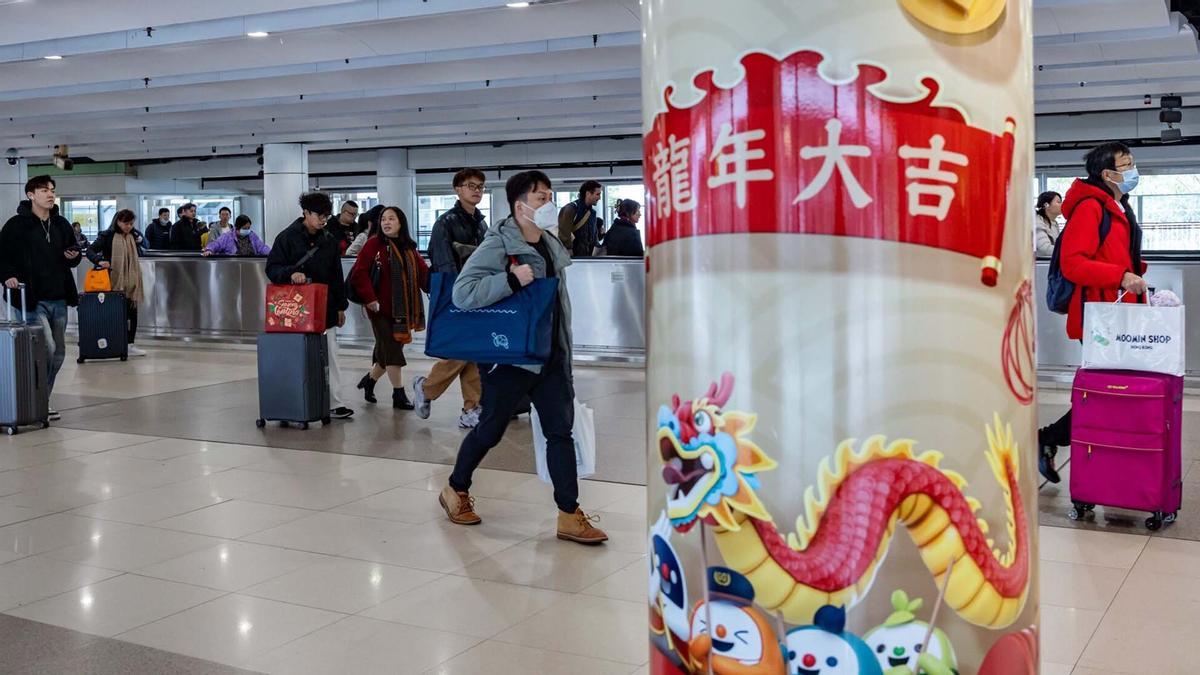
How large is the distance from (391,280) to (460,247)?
209 cm

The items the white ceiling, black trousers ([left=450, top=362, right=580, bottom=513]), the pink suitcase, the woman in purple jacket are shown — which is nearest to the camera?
black trousers ([left=450, top=362, right=580, bottom=513])

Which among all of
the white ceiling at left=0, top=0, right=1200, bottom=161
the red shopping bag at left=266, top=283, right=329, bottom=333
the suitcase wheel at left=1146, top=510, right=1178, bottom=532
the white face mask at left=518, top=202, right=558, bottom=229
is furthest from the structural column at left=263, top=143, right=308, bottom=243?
the suitcase wheel at left=1146, top=510, right=1178, bottom=532

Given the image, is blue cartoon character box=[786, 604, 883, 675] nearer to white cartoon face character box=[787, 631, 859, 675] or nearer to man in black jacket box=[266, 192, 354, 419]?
white cartoon face character box=[787, 631, 859, 675]

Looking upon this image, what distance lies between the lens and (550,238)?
5.47 meters

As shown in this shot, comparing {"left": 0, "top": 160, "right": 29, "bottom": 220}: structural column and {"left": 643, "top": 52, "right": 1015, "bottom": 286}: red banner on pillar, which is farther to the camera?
{"left": 0, "top": 160, "right": 29, "bottom": 220}: structural column

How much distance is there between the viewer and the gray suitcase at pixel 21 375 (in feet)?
28.5

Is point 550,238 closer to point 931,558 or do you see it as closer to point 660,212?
point 660,212

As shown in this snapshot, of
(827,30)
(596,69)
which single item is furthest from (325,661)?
(596,69)

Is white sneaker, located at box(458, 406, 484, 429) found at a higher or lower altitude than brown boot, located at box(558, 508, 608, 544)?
higher

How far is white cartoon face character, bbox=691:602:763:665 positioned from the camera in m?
2.19

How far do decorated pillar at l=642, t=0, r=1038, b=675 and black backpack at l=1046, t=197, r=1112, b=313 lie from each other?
3.88m

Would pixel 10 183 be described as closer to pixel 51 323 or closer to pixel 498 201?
pixel 498 201

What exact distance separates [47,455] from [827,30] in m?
7.20

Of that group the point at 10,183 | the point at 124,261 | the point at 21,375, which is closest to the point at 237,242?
the point at 124,261
